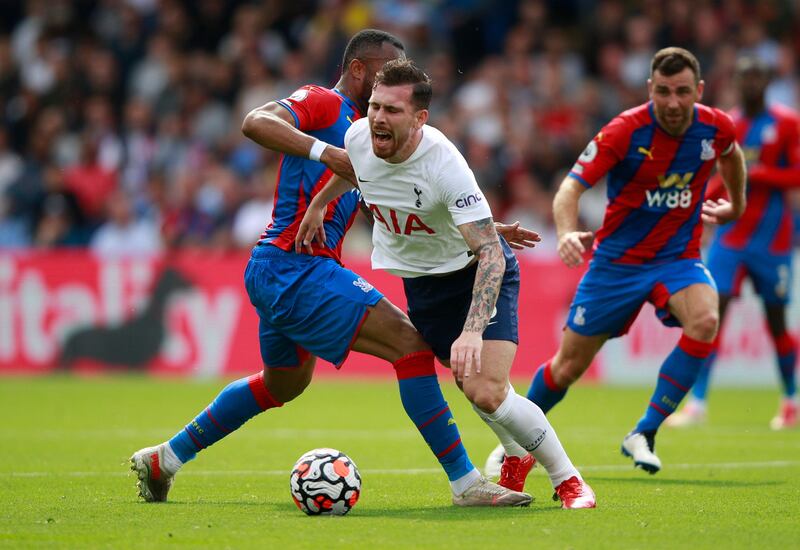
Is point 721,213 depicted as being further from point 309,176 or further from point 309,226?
point 309,226

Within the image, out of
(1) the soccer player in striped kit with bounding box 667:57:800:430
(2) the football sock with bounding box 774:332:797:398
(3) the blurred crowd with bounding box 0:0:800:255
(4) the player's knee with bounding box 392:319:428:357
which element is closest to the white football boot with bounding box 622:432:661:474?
(4) the player's knee with bounding box 392:319:428:357

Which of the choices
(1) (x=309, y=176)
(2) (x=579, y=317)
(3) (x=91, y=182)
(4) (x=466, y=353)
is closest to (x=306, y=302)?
(1) (x=309, y=176)

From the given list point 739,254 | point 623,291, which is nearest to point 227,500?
→ point 623,291

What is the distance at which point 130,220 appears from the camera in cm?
1855

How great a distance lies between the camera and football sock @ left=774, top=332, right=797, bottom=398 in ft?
38.7

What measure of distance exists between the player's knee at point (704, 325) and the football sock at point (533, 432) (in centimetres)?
191

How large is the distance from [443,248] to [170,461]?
1884 mm

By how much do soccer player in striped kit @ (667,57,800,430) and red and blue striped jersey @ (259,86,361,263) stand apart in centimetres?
543

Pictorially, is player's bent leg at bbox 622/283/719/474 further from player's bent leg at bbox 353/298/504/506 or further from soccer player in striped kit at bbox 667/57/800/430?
soccer player in striped kit at bbox 667/57/800/430

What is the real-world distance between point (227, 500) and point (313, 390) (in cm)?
875

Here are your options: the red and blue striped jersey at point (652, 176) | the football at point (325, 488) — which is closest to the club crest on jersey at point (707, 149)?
the red and blue striped jersey at point (652, 176)

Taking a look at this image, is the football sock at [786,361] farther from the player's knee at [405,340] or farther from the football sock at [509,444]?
the player's knee at [405,340]

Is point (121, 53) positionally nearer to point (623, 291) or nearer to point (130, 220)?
point (130, 220)

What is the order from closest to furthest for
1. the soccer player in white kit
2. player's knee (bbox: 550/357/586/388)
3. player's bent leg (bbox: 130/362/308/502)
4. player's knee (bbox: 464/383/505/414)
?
the soccer player in white kit
player's knee (bbox: 464/383/505/414)
player's bent leg (bbox: 130/362/308/502)
player's knee (bbox: 550/357/586/388)
